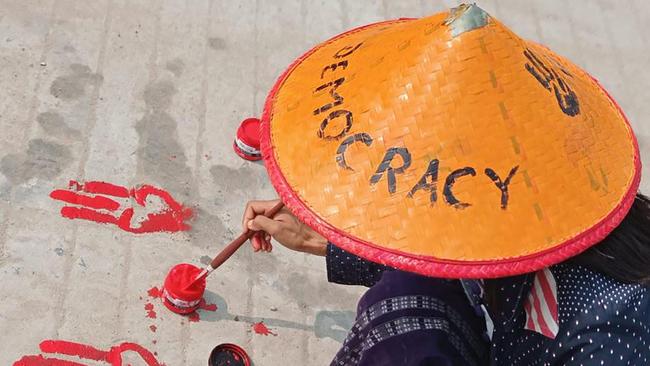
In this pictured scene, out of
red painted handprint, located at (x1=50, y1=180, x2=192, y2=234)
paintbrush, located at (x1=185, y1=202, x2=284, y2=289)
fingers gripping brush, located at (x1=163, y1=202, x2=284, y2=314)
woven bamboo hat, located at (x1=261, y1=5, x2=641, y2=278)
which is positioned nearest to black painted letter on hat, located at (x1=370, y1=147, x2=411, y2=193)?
woven bamboo hat, located at (x1=261, y1=5, x2=641, y2=278)

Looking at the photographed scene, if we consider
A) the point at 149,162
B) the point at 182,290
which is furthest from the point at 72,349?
the point at 149,162

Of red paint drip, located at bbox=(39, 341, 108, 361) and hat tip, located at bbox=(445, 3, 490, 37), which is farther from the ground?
hat tip, located at bbox=(445, 3, 490, 37)

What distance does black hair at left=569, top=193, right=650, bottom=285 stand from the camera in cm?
163

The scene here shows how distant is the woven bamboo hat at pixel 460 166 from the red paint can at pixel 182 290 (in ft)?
3.82

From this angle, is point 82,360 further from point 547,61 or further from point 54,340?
point 547,61

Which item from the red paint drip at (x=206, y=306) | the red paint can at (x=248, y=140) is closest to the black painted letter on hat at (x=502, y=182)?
the red paint drip at (x=206, y=306)

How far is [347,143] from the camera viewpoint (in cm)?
163

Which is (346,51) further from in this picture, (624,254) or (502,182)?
(624,254)

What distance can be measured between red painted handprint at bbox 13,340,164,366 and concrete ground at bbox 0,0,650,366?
20 mm

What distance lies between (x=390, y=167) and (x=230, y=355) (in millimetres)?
1366

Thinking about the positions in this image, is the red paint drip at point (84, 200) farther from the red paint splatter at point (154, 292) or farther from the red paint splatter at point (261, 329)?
the red paint splatter at point (261, 329)

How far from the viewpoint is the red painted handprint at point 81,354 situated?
8.38ft

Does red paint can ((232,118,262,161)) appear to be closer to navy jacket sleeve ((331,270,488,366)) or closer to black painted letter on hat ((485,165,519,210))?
navy jacket sleeve ((331,270,488,366))

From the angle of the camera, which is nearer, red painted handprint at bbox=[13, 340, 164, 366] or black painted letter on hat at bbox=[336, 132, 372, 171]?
black painted letter on hat at bbox=[336, 132, 372, 171]
